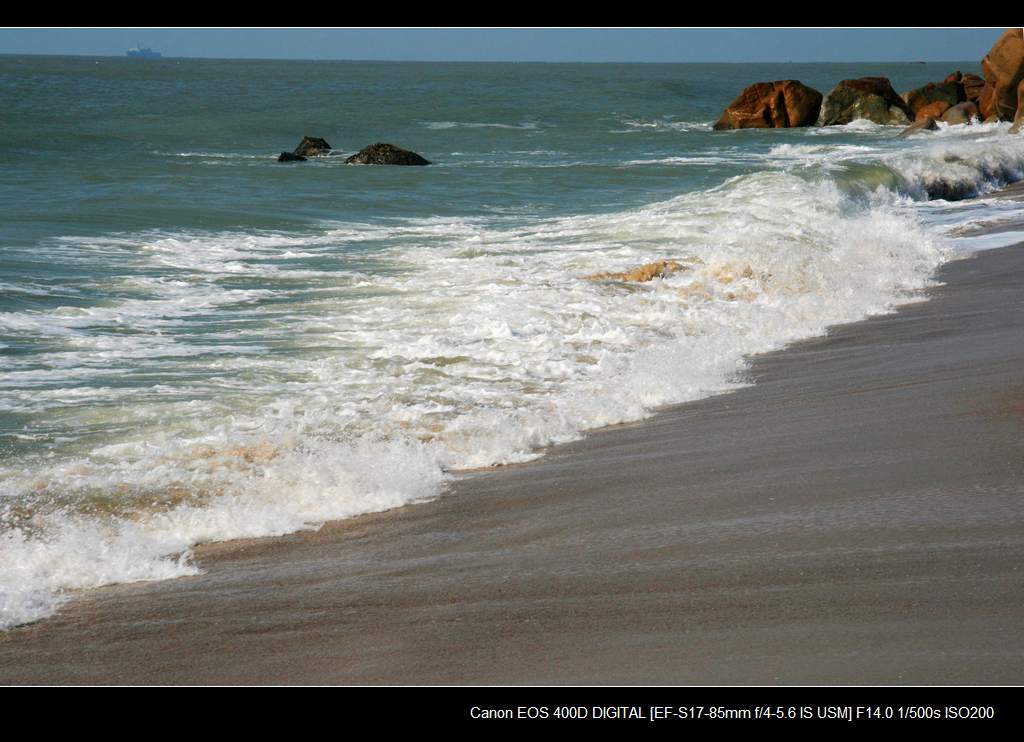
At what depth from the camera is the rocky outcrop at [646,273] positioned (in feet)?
33.4

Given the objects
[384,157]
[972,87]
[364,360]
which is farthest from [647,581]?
[972,87]

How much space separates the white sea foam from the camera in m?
4.77

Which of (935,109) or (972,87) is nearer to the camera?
Answer: (935,109)

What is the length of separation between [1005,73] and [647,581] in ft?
113

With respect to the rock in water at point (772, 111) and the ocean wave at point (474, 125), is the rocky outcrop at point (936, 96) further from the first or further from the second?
the ocean wave at point (474, 125)

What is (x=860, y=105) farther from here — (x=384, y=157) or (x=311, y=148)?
(x=384, y=157)

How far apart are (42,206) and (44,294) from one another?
26.5 ft

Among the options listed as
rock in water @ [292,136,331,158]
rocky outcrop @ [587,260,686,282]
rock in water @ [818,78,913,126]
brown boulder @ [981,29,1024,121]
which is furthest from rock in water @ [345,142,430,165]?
rock in water @ [818,78,913,126]

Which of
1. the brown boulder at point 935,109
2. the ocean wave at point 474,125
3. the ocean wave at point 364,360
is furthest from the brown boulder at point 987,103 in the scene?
the ocean wave at point 364,360

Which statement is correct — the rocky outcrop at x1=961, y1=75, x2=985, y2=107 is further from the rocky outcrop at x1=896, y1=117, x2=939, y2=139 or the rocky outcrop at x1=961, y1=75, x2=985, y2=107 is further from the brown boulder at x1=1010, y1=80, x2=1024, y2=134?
the brown boulder at x1=1010, y1=80, x2=1024, y2=134

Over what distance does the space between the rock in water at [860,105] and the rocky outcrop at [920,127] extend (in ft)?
16.8

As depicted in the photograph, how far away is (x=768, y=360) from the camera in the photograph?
290 inches

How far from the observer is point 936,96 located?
40.0 m
